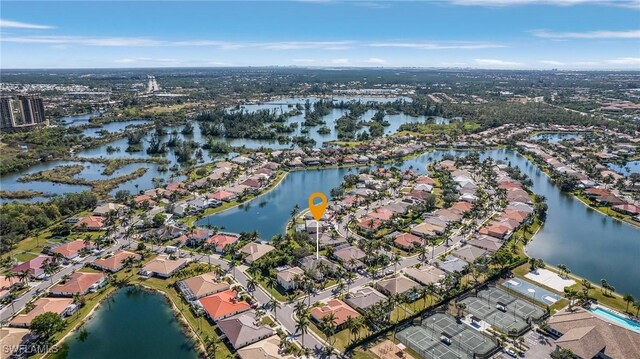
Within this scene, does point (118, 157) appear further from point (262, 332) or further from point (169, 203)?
point (262, 332)

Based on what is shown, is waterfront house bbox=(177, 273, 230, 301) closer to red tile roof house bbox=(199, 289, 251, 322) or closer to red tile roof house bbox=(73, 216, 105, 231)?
red tile roof house bbox=(199, 289, 251, 322)

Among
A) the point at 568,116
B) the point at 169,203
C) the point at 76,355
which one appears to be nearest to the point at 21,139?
the point at 169,203

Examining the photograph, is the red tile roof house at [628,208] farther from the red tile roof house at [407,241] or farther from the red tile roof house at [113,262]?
the red tile roof house at [113,262]

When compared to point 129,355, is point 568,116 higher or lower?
higher

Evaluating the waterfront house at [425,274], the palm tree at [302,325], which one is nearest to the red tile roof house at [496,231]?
the waterfront house at [425,274]

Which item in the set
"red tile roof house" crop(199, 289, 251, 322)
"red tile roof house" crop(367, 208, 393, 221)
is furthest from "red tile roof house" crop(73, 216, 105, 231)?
"red tile roof house" crop(367, 208, 393, 221)
